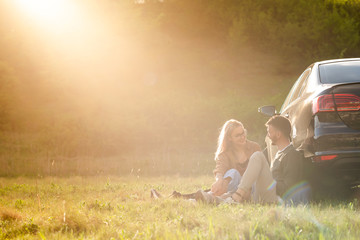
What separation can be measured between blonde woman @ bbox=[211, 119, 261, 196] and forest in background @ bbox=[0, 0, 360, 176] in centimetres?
983

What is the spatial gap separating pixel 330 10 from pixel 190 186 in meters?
26.8

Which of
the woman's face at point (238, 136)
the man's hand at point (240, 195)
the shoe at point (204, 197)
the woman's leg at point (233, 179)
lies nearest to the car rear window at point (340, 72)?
the woman's face at point (238, 136)

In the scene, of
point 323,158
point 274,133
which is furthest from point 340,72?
point 323,158

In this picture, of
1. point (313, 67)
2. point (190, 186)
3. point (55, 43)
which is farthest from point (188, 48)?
point (313, 67)

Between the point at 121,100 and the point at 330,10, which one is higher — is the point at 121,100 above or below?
below

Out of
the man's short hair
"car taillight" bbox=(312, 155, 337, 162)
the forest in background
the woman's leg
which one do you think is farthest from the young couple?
the forest in background

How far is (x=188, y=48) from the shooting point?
38.2 m

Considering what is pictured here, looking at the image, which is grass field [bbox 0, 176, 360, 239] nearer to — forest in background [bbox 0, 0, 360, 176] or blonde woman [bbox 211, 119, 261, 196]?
blonde woman [bbox 211, 119, 261, 196]

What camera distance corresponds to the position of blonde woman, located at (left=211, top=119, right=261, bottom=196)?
6.95m

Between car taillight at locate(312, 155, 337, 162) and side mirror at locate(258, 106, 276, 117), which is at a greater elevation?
side mirror at locate(258, 106, 276, 117)

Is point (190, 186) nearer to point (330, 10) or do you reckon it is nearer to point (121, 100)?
point (121, 100)

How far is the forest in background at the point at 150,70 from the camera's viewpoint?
78.9ft

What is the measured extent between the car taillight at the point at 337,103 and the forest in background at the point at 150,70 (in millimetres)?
11482

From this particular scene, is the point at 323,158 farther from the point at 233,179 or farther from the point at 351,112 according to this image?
the point at 233,179
